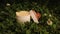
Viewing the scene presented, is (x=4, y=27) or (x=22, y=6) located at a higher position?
(x=22, y=6)

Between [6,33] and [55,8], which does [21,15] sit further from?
[55,8]

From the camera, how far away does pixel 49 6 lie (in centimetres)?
387

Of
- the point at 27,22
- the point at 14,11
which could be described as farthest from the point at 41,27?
the point at 14,11

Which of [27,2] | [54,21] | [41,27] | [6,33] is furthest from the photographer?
[27,2]

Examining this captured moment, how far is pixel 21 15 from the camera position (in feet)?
10.9

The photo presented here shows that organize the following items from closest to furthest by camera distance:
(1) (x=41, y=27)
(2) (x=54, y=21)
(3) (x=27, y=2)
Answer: (1) (x=41, y=27) < (2) (x=54, y=21) < (3) (x=27, y=2)

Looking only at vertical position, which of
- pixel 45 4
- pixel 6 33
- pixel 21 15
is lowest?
pixel 6 33

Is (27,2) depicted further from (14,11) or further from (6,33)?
(6,33)

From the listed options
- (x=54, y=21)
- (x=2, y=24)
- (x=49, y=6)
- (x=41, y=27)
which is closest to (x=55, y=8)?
(x=49, y=6)

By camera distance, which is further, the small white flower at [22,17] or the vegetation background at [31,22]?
the small white flower at [22,17]

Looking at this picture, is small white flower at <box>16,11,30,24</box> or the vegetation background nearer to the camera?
the vegetation background

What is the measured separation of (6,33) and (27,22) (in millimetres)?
448

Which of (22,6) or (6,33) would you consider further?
(22,6)

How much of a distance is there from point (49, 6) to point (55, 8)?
0.45 feet
